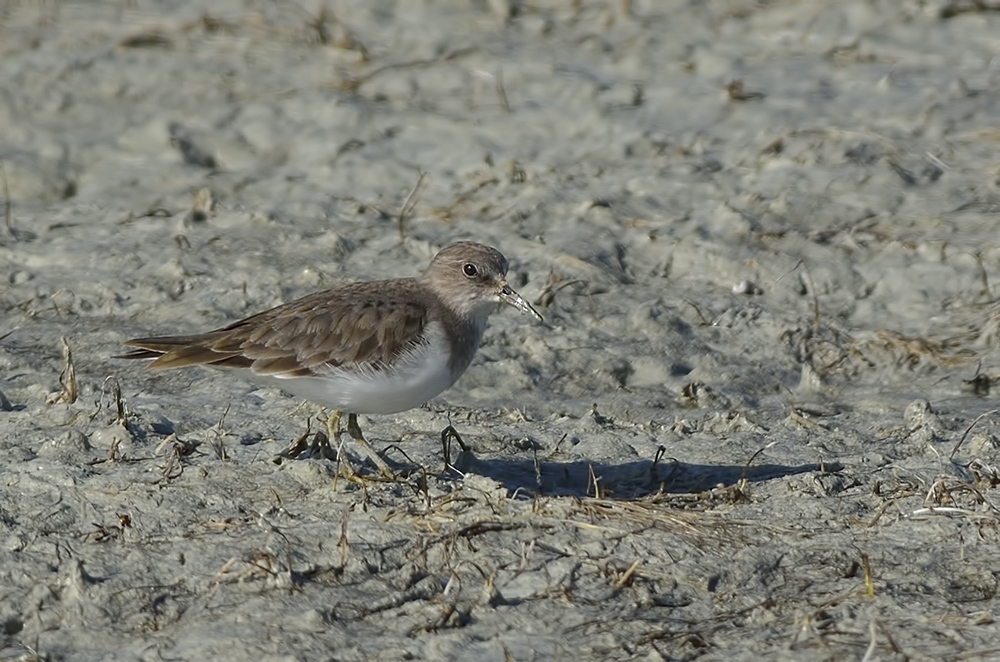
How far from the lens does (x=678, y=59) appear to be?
1140cm

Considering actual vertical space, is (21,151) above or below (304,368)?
below

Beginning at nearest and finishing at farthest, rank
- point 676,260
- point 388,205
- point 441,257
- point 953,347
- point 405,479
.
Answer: point 405,479, point 441,257, point 953,347, point 676,260, point 388,205

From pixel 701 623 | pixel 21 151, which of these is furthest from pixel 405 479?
pixel 21 151

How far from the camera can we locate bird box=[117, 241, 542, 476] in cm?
639

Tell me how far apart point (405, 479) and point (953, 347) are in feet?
10.9

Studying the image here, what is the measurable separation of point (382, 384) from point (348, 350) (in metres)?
0.22

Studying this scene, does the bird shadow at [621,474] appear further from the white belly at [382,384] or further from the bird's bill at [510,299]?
the bird's bill at [510,299]

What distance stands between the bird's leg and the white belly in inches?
7.0

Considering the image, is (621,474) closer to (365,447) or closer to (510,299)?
(510,299)

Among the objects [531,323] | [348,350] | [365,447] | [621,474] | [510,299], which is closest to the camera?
[348,350]

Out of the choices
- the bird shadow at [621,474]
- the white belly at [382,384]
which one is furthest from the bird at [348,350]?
the bird shadow at [621,474]

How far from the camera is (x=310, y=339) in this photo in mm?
6504

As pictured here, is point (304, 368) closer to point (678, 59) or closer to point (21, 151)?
point (21, 151)

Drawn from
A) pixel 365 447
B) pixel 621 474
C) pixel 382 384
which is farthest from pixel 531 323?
pixel 382 384
